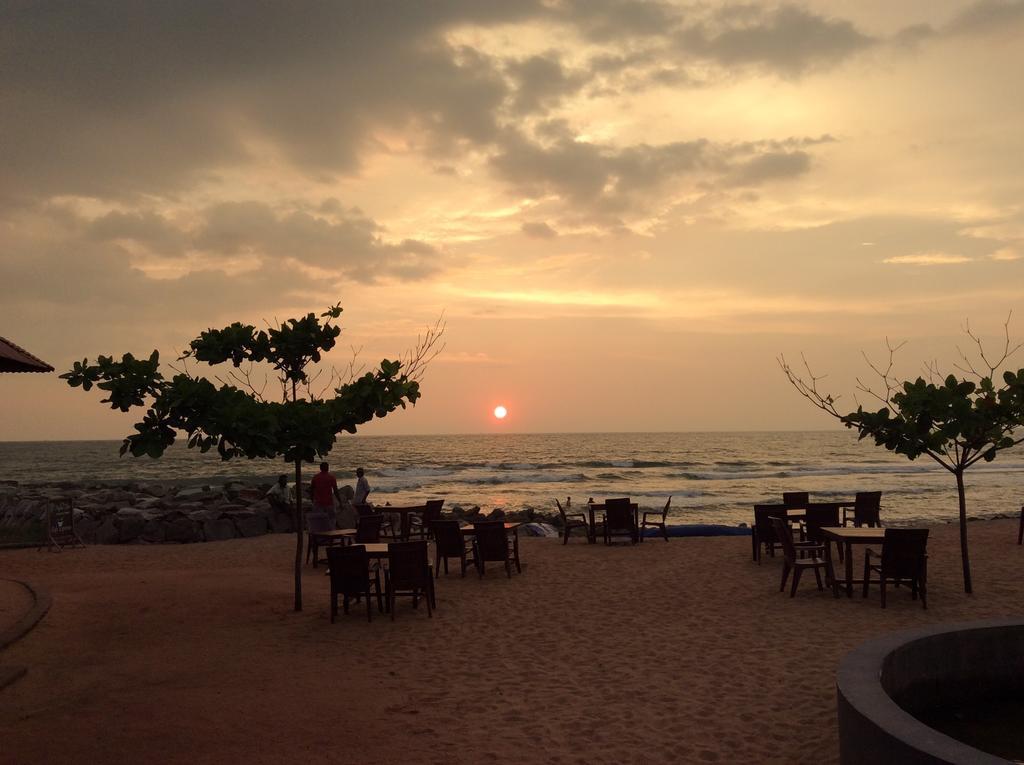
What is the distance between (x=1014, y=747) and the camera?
18.3 feet

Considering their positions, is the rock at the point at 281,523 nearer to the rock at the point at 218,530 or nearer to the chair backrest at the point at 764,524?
the rock at the point at 218,530

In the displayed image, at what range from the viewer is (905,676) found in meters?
5.56

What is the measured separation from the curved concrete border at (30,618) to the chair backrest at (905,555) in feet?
32.8

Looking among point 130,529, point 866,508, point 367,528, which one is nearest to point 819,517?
point 866,508

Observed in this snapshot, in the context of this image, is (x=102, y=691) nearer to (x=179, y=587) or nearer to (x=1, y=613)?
(x=1, y=613)

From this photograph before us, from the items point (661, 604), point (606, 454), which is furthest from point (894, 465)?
point (661, 604)

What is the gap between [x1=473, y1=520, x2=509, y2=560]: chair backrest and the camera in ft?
44.0

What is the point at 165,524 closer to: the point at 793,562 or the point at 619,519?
the point at 619,519

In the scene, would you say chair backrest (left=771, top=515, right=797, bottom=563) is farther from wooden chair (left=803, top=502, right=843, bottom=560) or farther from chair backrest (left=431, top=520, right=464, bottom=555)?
chair backrest (left=431, top=520, right=464, bottom=555)

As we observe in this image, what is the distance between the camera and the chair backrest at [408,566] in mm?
10500

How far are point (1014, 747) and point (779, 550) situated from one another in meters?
10.7

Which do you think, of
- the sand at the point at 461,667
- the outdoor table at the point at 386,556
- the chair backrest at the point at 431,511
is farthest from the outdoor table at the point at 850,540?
the chair backrest at the point at 431,511

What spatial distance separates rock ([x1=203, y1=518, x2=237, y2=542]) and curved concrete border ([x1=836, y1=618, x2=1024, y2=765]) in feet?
57.6

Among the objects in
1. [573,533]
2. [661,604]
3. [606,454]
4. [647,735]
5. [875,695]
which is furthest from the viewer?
[606,454]
